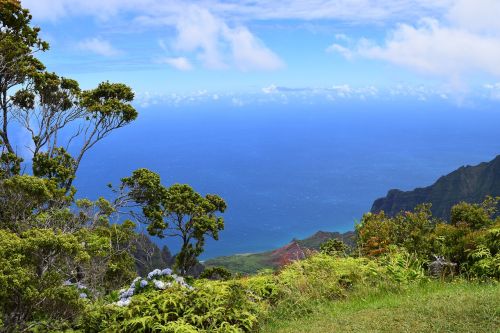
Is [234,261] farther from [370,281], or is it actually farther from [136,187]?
[370,281]

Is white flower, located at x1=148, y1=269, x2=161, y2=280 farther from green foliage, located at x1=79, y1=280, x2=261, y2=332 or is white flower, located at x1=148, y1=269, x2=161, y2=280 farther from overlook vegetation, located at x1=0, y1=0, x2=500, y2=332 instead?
green foliage, located at x1=79, y1=280, x2=261, y2=332

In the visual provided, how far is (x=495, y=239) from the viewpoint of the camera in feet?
35.5

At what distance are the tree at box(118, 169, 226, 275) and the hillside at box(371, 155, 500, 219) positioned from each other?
416ft

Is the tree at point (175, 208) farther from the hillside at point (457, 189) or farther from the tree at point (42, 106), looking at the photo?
the hillside at point (457, 189)

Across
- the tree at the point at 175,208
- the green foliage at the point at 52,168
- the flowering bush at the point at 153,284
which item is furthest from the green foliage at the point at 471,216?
the green foliage at the point at 52,168

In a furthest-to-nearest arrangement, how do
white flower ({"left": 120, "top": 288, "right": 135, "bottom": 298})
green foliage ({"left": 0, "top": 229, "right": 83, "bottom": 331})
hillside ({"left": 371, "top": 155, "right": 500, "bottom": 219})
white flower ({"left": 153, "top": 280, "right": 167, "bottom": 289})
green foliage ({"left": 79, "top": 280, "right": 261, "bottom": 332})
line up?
1. hillside ({"left": 371, "top": 155, "right": 500, "bottom": 219})
2. white flower ({"left": 120, "top": 288, "right": 135, "bottom": 298})
3. white flower ({"left": 153, "top": 280, "right": 167, "bottom": 289})
4. green foliage ({"left": 79, "top": 280, "right": 261, "bottom": 332})
5. green foliage ({"left": 0, "top": 229, "right": 83, "bottom": 331})

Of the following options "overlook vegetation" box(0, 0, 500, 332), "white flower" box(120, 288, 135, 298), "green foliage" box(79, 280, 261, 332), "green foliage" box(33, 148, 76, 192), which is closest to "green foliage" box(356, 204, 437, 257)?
"overlook vegetation" box(0, 0, 500, 332)

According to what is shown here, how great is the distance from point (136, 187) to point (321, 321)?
15295mm

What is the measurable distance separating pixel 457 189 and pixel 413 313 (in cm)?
15821

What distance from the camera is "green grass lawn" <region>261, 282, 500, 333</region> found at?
7018 millimetres

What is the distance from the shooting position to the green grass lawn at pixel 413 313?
23.0ft

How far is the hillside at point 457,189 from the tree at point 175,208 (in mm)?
126830

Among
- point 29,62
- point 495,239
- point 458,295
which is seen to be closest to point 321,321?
point 458,295

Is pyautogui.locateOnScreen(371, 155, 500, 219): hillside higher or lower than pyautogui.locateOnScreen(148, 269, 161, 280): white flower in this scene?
higher
